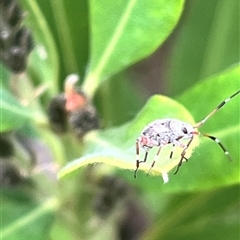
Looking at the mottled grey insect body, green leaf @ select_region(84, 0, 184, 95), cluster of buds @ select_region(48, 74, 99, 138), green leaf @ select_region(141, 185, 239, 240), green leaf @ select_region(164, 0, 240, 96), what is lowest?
green leaf @ select_region(141, 185, 239, 240)

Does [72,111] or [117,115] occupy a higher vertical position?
[72,111]

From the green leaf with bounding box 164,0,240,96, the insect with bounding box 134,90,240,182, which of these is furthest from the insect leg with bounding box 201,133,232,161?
the green leaf with bounding box 164,0,240,96

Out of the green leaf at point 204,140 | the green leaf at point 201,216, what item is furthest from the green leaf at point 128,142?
the green leaf at point 201,216

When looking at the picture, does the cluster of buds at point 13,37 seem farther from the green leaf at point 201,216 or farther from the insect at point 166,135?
the green leaf at point 201,216

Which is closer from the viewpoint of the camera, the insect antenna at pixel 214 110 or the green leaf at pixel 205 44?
the insect antenna at pixel 214 110

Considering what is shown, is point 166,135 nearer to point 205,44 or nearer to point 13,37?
point 13,37

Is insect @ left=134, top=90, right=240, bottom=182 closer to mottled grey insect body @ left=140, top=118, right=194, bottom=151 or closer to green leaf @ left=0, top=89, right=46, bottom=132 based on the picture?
mottled grey insect body @ left=140, top=118, right=194, bottom=151

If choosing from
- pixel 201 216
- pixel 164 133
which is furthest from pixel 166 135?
pixel 201 216
